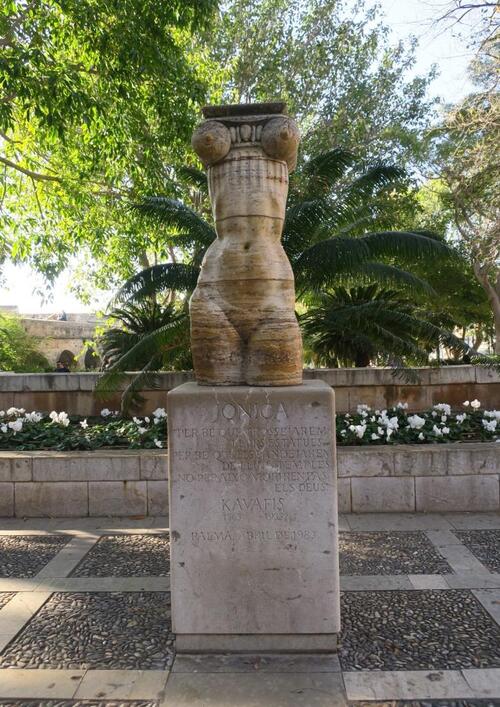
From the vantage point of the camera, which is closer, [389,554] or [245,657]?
[245,657]

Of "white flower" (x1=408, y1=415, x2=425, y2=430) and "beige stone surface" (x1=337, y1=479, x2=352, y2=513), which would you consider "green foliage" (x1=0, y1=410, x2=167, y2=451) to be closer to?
"beige stone surface" (x1=337, y1=479, x2=352, y2=513)

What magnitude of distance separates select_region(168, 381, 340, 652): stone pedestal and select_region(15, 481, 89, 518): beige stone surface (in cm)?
315

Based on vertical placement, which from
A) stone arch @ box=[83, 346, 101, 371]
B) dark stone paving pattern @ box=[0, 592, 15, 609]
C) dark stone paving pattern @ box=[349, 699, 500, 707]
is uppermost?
stone arch @ box=[83, 346, 101, 371]

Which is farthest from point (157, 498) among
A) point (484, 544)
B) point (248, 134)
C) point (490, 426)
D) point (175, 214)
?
point (175, 214)

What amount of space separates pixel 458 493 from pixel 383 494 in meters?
0.78

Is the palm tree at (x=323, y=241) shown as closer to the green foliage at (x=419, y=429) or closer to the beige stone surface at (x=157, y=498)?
the green foliage at (x=419, y=429)

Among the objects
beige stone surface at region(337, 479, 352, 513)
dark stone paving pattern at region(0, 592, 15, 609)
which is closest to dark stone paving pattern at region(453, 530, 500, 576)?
beige stone surface at region(337, 479, 352, 513)

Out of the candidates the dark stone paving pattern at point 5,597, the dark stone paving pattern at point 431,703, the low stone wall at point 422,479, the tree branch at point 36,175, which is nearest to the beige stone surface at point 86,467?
the dark stone paving pattern at point 5,597

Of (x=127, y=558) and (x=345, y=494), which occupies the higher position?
(x=345, y=494)

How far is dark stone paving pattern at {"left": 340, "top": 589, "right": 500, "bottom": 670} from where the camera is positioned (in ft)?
9.95

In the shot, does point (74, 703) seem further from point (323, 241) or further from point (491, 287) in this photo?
point (491, 287)

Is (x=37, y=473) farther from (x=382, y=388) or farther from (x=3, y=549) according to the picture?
(x=382, y=388)

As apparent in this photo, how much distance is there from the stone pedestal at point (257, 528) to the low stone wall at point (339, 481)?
9.07 ft

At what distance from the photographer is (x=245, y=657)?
123 inches
